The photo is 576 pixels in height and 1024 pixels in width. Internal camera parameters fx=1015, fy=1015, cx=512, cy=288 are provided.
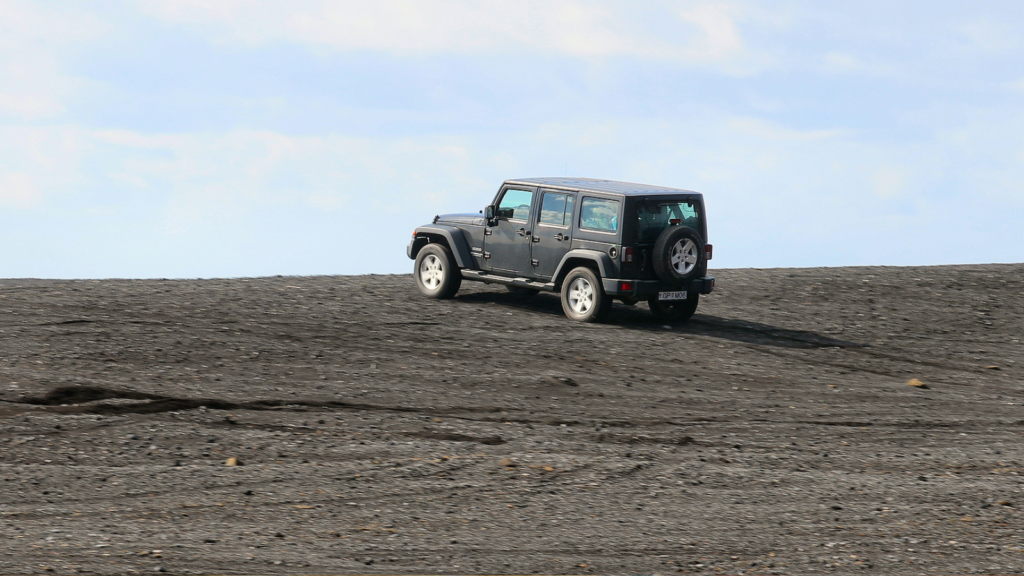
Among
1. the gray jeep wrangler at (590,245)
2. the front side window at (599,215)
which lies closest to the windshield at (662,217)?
the gray jeep wrangler at (590,245)

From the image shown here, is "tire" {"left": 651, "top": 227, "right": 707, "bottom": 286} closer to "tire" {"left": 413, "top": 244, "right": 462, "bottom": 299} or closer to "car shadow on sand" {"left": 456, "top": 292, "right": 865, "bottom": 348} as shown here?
"car shadow on sand" {"left": 456, "top": 292, "right": 865, "bottom": 348}

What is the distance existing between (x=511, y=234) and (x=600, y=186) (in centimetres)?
158

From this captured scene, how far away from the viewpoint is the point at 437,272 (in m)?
16.7

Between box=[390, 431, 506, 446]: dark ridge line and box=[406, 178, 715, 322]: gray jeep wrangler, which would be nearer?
box=[390, 431, 506, 446]: dark ridge line

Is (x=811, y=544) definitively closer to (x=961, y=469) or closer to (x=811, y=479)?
(x=811, y=479)

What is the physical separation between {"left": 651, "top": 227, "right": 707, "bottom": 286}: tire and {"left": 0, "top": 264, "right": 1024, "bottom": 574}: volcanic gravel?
0.87m

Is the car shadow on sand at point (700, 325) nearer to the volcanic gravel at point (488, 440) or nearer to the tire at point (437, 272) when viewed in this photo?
the volcanic gravel at point (488, 440)

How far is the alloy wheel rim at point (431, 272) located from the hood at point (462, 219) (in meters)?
0.64

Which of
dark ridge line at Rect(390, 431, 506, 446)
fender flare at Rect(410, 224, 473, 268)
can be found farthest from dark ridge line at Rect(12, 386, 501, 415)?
fender flare at Rect(410, 224, 473, 268)

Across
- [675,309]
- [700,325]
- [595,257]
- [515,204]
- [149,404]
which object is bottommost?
[149,404]

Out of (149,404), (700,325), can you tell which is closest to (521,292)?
(700,325)

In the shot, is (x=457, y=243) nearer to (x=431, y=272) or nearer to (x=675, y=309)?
(x=431, y=272)

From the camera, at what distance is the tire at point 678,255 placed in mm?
14320

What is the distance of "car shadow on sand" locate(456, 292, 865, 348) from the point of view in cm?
1469
